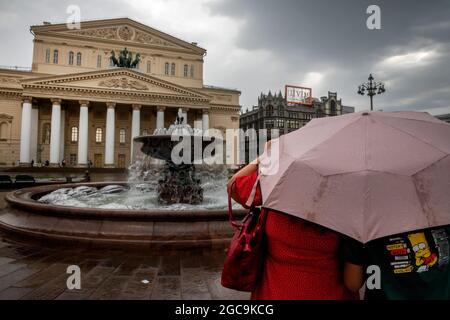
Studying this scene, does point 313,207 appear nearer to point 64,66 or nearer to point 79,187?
point 79,187

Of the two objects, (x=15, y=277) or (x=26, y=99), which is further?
(x=26, y=99)

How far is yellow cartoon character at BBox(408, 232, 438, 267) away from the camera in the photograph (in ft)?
4.25

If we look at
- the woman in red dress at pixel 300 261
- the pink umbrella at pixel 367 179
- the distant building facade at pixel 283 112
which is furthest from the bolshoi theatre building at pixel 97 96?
the pink umbrella at pixel 367 179

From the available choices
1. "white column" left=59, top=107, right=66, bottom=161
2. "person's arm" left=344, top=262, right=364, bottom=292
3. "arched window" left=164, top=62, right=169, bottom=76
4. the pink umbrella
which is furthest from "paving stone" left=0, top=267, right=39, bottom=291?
"arched window" left=164, top=62, right=169, bottom=76

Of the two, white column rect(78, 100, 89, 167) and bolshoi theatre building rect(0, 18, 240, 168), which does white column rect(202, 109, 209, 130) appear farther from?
white column rect(78, 100, 89, 167)

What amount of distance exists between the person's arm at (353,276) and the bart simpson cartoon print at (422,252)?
0.25m

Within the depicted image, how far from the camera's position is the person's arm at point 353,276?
1.36 m

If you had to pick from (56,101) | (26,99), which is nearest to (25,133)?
(26,99)

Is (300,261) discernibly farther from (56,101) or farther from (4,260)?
(56,101)

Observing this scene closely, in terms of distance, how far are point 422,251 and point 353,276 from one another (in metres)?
0.33

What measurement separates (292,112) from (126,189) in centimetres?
7052

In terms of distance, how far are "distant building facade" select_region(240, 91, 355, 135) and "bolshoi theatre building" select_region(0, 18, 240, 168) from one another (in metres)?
28.5

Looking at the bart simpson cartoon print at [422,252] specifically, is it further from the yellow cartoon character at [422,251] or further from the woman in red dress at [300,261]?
the woman in red dress at [300,261]

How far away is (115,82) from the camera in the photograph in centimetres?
3784
